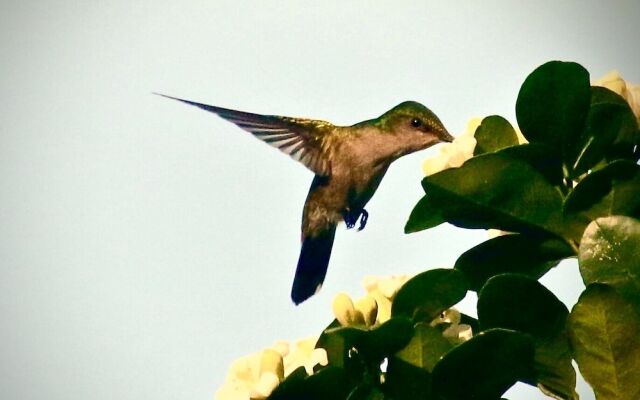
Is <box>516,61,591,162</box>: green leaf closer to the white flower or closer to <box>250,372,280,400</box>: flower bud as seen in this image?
the white flower

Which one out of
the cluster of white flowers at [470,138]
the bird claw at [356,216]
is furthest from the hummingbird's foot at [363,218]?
the cluster of white flowers at [470,138]

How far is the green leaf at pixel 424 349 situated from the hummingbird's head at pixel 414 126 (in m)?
2.10

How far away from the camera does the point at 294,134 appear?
3.25 metres

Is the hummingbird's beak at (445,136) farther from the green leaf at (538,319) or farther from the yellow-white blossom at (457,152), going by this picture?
the green leaf at (538,319)

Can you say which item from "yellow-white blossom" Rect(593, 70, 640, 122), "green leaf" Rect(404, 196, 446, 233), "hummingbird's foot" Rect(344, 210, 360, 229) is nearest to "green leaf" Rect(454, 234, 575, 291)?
"green leaf" Rect(404, 196, 446, 233)

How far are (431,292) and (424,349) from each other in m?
0.10

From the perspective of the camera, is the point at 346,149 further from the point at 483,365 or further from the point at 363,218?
the point at 483,365

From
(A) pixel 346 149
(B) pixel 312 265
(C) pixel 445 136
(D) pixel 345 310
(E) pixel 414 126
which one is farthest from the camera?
(B) pixel 312 265

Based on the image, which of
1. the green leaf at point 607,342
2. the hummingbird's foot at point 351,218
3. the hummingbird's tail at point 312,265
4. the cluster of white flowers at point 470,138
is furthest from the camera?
the hummingbird's tail at point 312,265

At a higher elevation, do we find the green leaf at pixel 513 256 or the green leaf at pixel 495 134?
the green leaf at pixel 495 134

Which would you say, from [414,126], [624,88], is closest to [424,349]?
[624,88]

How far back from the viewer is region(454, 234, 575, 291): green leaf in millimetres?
1166

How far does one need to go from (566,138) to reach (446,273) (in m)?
0.25

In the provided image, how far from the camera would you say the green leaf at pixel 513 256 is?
117 cm
